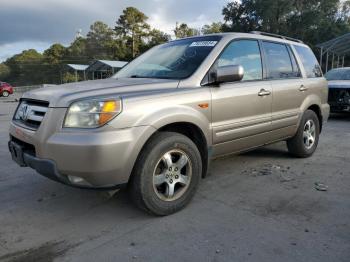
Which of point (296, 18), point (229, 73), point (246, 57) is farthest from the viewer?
point (296, 18)

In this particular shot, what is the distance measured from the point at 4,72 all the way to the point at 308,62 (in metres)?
83.9

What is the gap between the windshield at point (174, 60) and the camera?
394 centimetres

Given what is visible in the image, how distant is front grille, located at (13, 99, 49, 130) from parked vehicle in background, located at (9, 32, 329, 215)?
12mm

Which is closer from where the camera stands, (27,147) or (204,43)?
(27,147)

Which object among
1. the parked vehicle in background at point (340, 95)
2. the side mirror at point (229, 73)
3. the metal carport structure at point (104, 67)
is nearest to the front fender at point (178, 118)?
the side mirror at point (229, 73)

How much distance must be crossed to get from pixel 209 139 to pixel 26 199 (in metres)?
2.11

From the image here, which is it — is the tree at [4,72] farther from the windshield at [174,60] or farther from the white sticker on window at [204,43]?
the white sticker on window at [204,43]

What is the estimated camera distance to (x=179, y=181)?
11.8 ft

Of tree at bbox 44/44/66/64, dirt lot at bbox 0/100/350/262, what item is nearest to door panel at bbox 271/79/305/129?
dirt lot at bbox 0/100/350/262

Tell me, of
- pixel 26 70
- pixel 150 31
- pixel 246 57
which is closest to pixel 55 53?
pixel 26 70

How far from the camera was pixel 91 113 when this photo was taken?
9.96 feet

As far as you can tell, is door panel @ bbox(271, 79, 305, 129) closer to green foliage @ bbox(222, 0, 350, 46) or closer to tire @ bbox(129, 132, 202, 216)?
tire @ bbox(129, 132, 202, 216)

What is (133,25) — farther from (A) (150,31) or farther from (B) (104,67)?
(B) (104,67)

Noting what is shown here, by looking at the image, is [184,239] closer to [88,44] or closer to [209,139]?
[209,139]
